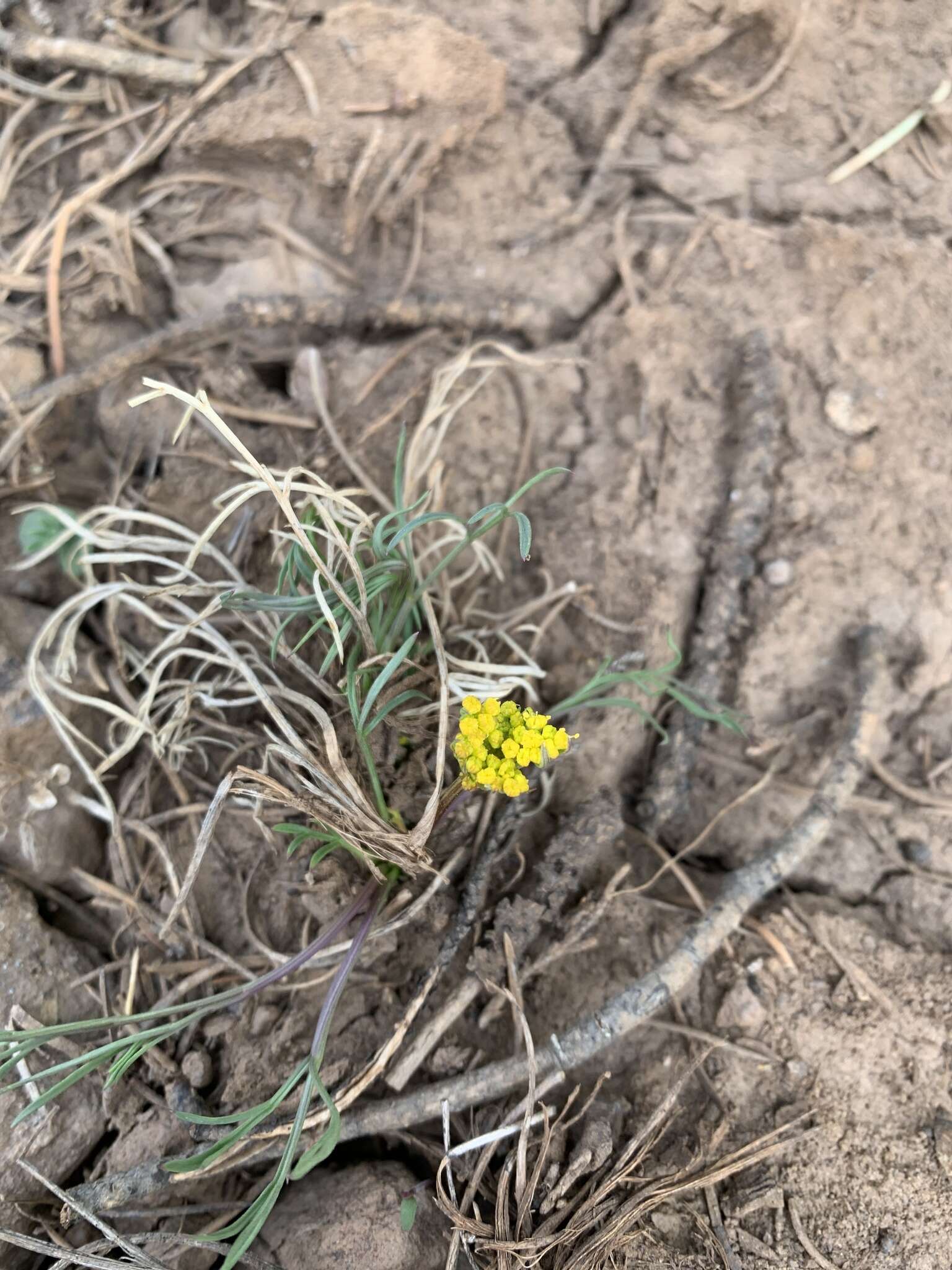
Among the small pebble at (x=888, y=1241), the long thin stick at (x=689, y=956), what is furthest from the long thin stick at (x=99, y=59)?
the small pebble at (x=888, y=1241)

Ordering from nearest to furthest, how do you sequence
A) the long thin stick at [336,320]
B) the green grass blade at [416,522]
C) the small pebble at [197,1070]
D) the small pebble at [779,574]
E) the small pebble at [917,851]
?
the green grass blade at [416,522] → the small pebble at [197,1070] → the small pebble at [917,851] → the small pebble at [779,574] → the long thin stick at [336,320]

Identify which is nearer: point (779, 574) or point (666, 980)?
point (666, 980)

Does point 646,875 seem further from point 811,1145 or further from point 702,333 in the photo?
point 702,333

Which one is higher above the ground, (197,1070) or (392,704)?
(392,704)

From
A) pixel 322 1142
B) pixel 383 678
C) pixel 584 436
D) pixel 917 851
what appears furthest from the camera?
pixel 584 436

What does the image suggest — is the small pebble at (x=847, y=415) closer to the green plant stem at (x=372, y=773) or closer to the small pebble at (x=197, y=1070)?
the green plant stem at (x=372, y=773)

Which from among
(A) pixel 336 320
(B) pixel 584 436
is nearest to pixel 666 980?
(B) pixel 584 436

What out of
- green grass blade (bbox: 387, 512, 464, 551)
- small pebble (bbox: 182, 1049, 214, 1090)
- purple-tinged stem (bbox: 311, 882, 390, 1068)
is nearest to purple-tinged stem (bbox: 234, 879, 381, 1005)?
purple-tinged stem (bbox: 311, 882, 390, 1068)

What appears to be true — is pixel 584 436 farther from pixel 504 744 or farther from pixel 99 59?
pixel 99 59
